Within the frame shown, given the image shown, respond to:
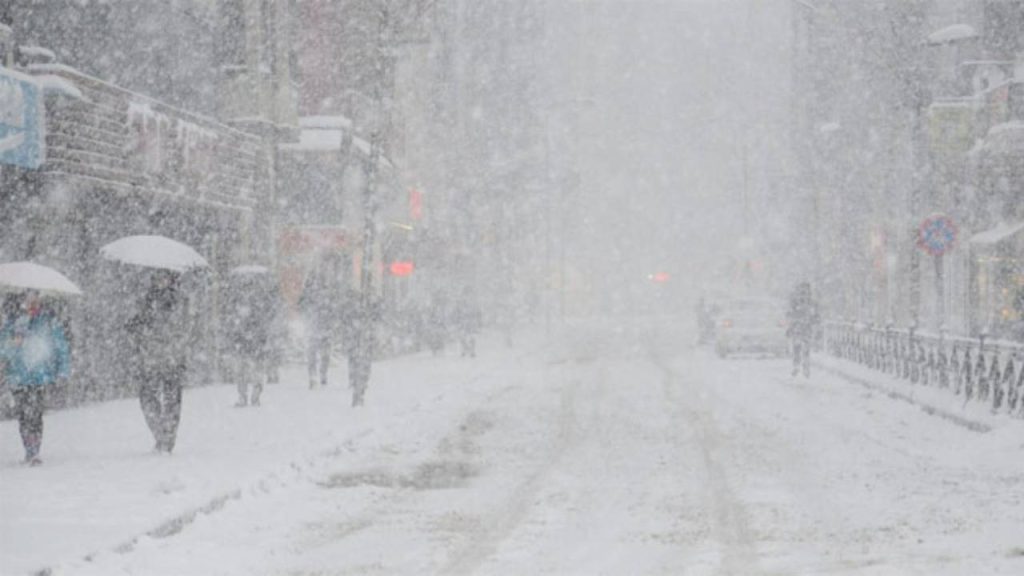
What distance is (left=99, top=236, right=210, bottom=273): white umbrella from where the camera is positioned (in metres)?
14.3

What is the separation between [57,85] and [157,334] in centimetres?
576

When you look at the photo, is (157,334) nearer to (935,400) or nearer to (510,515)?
(510,515)

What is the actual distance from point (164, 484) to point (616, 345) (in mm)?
36044

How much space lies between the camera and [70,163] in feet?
62.2

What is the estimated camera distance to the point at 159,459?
1362 centimetres

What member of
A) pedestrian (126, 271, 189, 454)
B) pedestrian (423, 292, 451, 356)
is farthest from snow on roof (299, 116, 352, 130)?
pedestrian (126, 271, 189, 454)

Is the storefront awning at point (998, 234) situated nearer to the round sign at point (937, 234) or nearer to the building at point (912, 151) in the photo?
the building at point (912, 151)

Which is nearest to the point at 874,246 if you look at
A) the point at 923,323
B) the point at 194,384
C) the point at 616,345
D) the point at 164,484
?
the point at 923,323

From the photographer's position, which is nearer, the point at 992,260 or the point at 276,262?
the point at 276,262

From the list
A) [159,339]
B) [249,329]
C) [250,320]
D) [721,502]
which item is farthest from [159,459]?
[250,320]

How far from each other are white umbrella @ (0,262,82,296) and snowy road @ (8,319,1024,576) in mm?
2757

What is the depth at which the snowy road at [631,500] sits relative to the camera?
28.5 feet

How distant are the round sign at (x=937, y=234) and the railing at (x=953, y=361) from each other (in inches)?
56.1

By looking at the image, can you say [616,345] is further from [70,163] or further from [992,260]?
[70,163]
